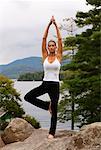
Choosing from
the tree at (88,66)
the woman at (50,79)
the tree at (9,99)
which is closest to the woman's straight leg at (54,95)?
the woman at (50,79)

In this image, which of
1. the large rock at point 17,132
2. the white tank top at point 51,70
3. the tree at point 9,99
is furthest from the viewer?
the tree at point 9,99

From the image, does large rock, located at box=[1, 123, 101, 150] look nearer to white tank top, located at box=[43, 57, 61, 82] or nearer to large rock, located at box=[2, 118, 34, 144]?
white tank top, located at box=[43, 57, 61, 82]

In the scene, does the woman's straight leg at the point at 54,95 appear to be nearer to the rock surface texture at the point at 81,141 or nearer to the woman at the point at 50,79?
the woman at the point at 50,79

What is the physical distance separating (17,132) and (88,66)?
244 inches

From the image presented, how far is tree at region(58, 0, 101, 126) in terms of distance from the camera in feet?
53.2

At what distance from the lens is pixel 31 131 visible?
11703 mm

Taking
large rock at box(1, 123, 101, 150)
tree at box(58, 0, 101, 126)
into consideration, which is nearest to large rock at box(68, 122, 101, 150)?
large rock at box(1, 123, 101, 150)

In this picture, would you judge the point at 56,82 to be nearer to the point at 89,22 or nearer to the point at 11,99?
the point at 89,22

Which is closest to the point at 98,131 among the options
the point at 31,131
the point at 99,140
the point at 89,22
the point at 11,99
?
the point at 99,140

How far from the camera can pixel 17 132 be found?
37.8ft

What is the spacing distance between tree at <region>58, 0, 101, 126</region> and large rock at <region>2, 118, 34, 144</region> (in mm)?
4698

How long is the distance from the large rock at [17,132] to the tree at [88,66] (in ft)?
15.4

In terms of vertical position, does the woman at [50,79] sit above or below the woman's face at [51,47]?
below

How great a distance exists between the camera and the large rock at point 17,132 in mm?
11492
